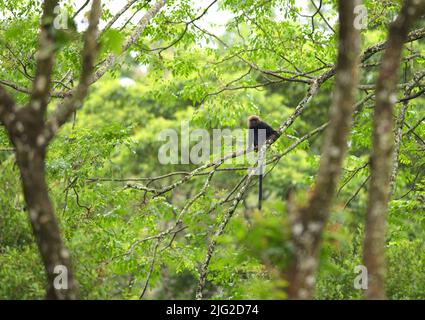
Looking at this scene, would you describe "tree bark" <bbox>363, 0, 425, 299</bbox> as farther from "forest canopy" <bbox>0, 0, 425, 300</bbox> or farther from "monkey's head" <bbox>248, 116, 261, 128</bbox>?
"monkey's head" <bbox>248, 116, 261, 128</bbox>

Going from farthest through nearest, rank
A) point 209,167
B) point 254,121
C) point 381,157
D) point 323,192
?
point 254,121
point 209,167
point 381,157
point 323,192

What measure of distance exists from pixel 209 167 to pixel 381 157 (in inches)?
167

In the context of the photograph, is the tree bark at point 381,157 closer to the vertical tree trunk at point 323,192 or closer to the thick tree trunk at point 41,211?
the vertical tree trunk at point 323,192

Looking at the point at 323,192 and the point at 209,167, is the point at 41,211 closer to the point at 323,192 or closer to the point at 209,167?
the point at 323,192

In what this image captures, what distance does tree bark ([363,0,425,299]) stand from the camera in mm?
3436

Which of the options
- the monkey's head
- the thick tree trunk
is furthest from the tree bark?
the monkey's head

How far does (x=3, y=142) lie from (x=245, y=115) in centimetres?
1153

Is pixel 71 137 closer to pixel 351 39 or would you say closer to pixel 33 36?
pixel 33 36

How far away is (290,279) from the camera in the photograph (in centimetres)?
338

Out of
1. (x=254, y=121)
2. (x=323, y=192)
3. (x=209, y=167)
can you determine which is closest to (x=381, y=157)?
(x=323, y=192)

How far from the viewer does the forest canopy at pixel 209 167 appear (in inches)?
133

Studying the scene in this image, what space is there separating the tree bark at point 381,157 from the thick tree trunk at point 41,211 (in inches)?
60.6

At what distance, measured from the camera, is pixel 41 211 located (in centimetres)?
332
